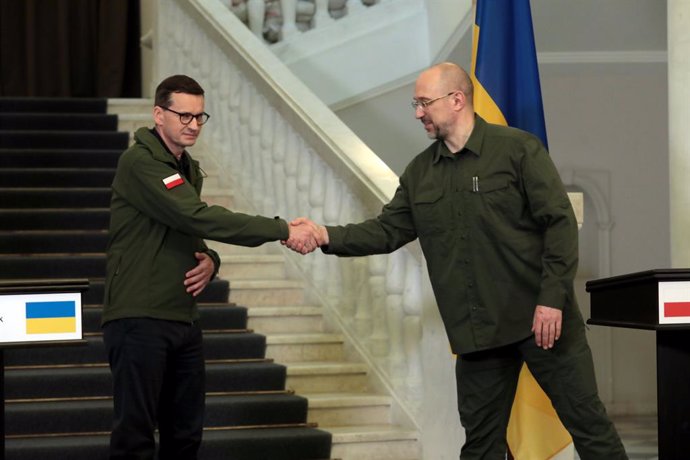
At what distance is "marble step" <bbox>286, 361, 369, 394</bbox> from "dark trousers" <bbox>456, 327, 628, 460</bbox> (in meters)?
1.85


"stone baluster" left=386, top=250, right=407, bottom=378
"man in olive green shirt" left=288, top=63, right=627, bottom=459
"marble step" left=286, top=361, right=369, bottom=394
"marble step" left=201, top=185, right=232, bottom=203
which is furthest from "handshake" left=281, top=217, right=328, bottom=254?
"marble step" left=201, top=185, right=232, bottom=203

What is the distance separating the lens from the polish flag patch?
3930 millimetres

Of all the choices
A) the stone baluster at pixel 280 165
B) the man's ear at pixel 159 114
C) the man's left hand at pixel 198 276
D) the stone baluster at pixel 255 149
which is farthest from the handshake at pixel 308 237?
the stone baluster at pixel 255 149

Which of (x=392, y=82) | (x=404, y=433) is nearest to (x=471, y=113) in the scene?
(x=404, y=433)

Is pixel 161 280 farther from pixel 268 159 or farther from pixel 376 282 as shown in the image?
pixel 268 159

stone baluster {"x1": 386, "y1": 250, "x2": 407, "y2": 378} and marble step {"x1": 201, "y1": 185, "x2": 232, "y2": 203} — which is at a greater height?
marble step {"x1": 201, "y1": 185, "x2": 232, "y2": 203}

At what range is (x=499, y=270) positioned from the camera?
3.82 m

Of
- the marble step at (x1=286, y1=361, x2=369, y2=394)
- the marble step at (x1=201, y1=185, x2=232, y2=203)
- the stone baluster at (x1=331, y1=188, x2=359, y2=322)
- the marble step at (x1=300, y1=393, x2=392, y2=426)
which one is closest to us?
the marble step at (x1=300, y1=393, x2=392, y2=426)

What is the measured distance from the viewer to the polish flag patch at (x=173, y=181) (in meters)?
3.93

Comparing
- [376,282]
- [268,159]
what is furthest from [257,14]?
[376,282]

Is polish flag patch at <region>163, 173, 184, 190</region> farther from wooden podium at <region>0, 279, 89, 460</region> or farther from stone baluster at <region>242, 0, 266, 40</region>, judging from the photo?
stone baluster at <region>242, 0, 266, 40</region>

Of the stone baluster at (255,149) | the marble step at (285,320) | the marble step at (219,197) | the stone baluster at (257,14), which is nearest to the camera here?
the marble step at (285,320)

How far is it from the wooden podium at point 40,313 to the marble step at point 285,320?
2.54 meters

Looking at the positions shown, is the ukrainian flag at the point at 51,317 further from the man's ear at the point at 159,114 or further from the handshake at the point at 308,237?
the handshake at the point at 308,237
